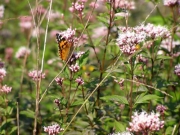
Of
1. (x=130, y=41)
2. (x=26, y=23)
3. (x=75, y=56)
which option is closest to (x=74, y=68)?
(x=75, y=56)

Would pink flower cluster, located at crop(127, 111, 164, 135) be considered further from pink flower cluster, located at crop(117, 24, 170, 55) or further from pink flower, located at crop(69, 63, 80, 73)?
pink flower, located at crop(69, 63, 80, 73)

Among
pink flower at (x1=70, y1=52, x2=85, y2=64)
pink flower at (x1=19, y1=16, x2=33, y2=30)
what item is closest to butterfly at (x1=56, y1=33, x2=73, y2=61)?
pink flower at (x1=70, y1=52, x2=85, y2=64)

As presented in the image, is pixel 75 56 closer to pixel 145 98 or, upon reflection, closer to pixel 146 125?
pixel 145 98

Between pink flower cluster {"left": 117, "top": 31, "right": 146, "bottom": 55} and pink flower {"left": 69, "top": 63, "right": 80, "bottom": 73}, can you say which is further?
pink flower {"left": 69, "top": 63, "right": 80, "bottom": 73}

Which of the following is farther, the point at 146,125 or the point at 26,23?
the point at 26,23

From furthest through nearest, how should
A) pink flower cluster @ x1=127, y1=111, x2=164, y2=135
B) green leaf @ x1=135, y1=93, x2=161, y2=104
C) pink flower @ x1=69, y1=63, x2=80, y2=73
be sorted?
pink flower @ x1=69, y1=63, x2=80, y2=73 < green leaf @ x1=135, y1=93, x2=161, y2=104 < pink flower cluster @ x1=127, y1=111, x2=164, y2=135

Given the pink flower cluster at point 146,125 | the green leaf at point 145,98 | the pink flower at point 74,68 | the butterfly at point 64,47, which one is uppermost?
the butterfly at point 64,47

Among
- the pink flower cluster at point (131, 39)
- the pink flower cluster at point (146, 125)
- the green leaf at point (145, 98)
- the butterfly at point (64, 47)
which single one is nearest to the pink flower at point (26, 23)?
the butterfly at point (64, 47)

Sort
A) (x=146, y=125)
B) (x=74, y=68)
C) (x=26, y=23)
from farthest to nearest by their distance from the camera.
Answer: (x=26, y=23) → (x=74, y=68) → (x=146, y=125)

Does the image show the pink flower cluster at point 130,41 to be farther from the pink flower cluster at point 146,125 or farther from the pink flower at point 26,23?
the pink flower at point 26,23

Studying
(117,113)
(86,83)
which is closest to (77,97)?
(86,83)

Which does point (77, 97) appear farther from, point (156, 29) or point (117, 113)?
point (156, 29)
